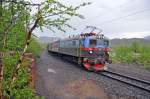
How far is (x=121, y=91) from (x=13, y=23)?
1073 cm

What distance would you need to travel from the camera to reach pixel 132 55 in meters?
45.4

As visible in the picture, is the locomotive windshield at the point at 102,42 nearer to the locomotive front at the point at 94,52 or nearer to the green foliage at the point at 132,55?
the locomotive front at the point at 94,52

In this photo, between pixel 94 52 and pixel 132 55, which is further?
pixel 132 55

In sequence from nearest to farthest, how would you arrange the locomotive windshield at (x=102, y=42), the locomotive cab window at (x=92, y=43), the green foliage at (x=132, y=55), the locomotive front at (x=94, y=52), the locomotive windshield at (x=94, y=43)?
the locomotive front at (x=94, y=52), the locomotive windshield at (x=94, y=43), the locomotive cab window at (x=92, y=43), the locomotive windshield at (x=102, y=42), the green foliage at (x=132, y=55)

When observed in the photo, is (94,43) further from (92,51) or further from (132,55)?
(132,55)

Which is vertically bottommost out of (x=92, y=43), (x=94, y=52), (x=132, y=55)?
(x=132, y=55)

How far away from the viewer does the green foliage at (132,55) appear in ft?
125

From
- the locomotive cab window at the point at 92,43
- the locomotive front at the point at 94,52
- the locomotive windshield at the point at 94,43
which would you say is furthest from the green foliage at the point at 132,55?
the locomotive cab window at the point at 92,43

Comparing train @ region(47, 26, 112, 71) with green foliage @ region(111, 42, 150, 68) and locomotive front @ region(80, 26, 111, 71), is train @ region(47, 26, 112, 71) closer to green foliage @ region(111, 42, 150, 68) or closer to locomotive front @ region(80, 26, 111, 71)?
locomotive front @ region(80, 26, 111, 71)

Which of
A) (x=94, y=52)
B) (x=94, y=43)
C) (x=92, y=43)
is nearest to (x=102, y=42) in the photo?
(x=94, y=43)

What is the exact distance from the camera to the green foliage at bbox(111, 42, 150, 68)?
1502 inches

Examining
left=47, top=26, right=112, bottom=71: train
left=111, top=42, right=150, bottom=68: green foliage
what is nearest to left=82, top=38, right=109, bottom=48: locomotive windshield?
left=47, top=26, right=112, bottom=71: train

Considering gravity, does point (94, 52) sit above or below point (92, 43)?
below

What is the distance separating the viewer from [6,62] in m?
5.04
